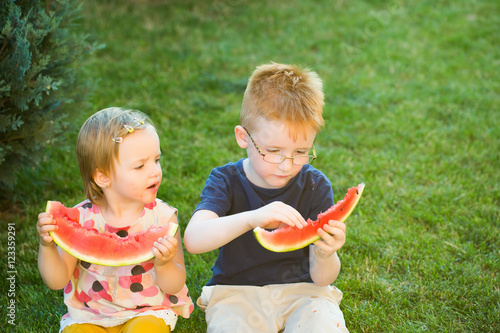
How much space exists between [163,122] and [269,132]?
3.26m

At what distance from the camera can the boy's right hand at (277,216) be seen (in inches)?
92.7

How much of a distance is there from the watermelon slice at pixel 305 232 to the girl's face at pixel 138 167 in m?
0.67

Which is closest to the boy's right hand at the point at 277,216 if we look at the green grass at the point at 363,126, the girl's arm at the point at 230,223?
the girl's arm at the point at 230,223

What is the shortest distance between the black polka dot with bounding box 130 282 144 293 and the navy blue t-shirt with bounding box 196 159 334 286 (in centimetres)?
46

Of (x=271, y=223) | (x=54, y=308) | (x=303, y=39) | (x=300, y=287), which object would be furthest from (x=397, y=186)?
(x=303, y=39)

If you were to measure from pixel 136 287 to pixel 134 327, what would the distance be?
217 millimetres

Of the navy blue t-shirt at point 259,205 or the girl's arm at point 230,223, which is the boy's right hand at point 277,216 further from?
the navy blue t-shirt at point 259,205

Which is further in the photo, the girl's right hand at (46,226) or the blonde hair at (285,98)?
the blonde hair at (285,98)

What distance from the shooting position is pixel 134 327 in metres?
2.66

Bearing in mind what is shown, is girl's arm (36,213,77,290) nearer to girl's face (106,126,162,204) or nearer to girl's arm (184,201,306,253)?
girl's face (106,126,162,204)

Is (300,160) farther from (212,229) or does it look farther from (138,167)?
(138,167)

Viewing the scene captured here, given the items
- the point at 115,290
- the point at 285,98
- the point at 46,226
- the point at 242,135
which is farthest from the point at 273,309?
the point at 46,226

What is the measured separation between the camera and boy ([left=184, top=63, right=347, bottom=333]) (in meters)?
2.67

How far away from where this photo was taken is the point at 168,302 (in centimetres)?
286
